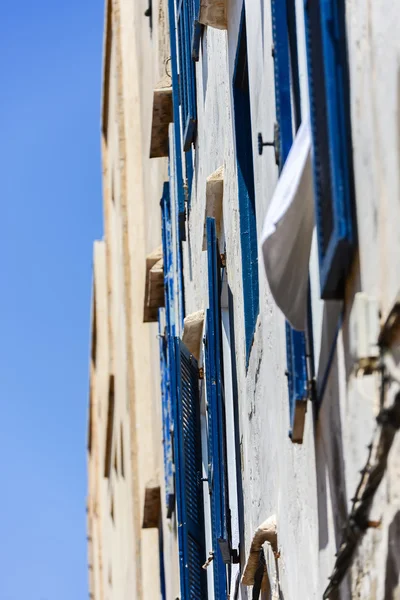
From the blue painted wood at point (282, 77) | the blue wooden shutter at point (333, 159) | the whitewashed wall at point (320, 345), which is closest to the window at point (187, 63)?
the whitewashed wall at point (320, 345)

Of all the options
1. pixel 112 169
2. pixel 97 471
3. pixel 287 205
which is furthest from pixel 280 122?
pixel 97 471

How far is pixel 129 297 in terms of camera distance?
63.9 feet

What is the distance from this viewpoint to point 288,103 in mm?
5344

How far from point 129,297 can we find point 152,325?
2244 mm

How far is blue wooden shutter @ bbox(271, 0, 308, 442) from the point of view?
5094 mm

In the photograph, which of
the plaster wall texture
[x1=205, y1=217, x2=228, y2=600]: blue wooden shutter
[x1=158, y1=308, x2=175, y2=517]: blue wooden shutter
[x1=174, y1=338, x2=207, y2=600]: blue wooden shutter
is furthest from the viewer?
the plaster wall texture

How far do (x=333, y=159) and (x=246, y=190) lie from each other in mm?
3829

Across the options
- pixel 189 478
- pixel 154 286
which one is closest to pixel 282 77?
pixel 189 478

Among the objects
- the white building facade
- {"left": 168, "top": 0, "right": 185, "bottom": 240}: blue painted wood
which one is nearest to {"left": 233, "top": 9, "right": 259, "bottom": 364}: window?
the white building facade

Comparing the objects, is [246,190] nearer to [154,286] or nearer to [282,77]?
[282,77]

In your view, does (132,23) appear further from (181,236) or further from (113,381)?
(181,236)

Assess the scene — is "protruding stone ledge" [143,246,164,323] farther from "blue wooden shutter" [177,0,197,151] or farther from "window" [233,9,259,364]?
"window" [233,9,259,364]

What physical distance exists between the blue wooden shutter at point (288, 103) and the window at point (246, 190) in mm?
2124

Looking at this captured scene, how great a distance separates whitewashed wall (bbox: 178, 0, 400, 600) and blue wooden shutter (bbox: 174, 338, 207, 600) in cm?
184
